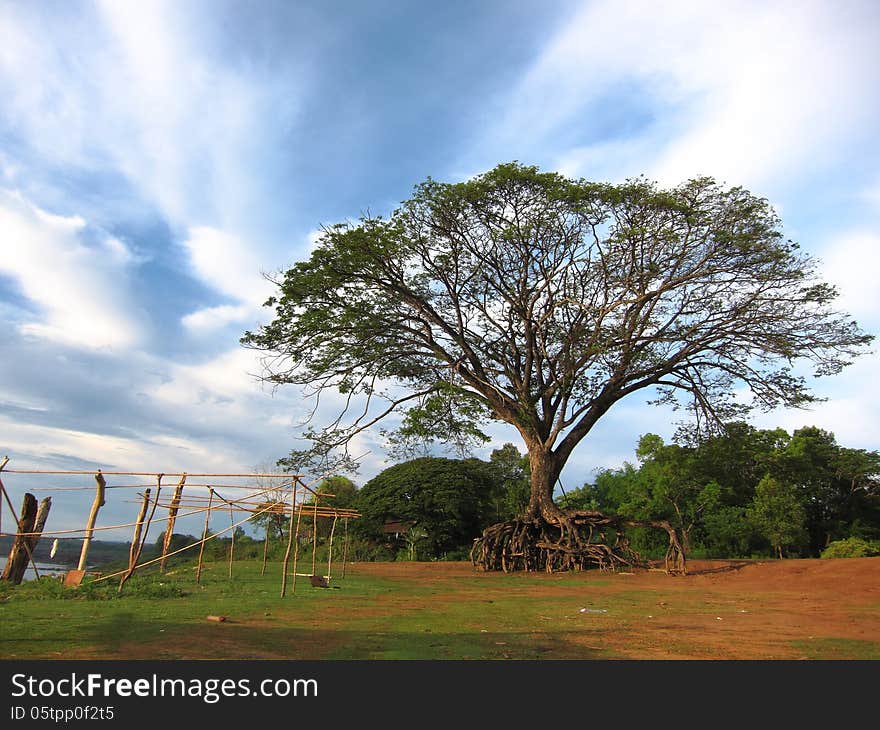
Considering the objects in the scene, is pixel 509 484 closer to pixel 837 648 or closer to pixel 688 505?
pixel 688 505

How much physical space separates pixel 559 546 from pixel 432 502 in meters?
8.01

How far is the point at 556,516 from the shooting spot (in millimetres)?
20984

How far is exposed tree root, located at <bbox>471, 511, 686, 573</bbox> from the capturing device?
20234 millimetres

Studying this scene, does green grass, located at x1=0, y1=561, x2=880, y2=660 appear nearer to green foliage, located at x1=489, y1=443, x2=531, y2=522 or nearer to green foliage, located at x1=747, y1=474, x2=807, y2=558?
green foliage, located at x1=747, y1=474, x2=807, y2=558

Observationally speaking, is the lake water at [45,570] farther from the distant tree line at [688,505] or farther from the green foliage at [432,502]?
the green foliage at [432,502]

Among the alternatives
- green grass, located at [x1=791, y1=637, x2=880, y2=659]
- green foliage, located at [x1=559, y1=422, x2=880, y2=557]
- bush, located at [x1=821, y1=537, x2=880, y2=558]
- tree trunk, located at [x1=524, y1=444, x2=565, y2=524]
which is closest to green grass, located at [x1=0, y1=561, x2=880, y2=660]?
green grass, located at [x1=791, y1=637, x2=880, y2=659]

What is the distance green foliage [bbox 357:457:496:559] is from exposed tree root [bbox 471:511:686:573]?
17.8 ft

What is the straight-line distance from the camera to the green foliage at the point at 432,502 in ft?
89.4

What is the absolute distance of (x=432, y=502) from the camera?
27422mm

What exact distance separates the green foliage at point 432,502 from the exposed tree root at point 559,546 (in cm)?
542

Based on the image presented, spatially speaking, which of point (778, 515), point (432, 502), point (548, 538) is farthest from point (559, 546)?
point (778, 515)
